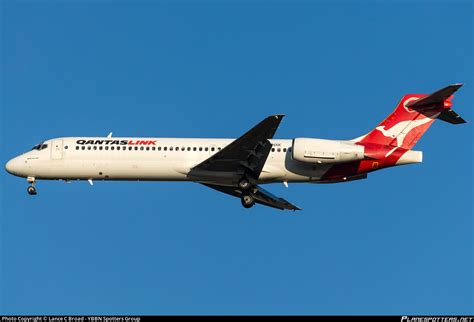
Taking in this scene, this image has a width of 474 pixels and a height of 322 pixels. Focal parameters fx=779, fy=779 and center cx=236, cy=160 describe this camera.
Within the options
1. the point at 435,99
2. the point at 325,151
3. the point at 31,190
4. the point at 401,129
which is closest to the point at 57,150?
the point at 31,190

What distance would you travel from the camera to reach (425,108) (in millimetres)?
35062

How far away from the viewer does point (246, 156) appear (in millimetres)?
34719

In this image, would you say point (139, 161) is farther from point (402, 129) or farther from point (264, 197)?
point (402, 129)

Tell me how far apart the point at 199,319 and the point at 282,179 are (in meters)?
11.2

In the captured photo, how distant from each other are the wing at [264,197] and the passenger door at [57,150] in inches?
283

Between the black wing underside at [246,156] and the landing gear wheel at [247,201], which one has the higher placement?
the black wing underside at [246,156]

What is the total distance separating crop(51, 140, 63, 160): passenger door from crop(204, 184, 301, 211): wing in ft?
23.6

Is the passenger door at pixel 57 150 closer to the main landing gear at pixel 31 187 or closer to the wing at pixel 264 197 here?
the main landing gear at pixel 31 187

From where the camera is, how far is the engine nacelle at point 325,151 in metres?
33.7

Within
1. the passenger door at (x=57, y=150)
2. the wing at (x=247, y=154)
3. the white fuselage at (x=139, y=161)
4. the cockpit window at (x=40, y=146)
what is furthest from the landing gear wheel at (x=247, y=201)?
the cockpit window at (x=40, y=146)

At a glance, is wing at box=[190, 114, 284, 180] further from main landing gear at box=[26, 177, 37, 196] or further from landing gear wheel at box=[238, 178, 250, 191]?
main landing gear at box=[26, 177, 37, 196]

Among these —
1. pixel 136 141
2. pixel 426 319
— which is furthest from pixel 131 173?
pixel 426 319

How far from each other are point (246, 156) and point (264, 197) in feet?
15.4

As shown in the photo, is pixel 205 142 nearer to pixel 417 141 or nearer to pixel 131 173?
pixel 131 173
